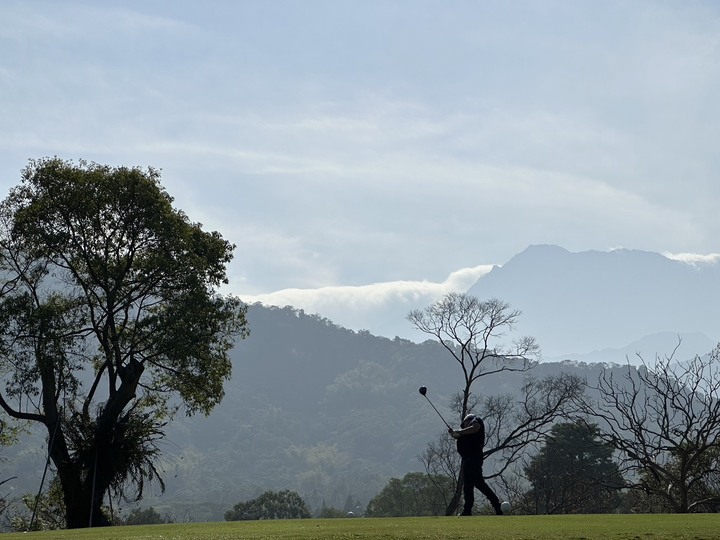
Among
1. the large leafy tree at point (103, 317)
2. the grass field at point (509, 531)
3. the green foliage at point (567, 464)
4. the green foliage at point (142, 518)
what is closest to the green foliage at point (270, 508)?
the green foliage at point (142, 518)

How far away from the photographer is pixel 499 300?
48938mm

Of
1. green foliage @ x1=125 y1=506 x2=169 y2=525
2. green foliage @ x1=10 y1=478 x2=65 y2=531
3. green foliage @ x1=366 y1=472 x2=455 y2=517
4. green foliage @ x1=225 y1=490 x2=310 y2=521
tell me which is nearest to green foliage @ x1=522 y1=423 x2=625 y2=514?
green foliage @ x1=366 y1=472 x2=455 y2=517

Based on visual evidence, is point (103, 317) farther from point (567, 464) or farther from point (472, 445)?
point (567, 464)

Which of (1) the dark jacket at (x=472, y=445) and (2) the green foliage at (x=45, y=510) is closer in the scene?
(1) the dark jacket at (x=472, y=445)

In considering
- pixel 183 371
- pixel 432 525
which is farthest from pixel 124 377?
pixel 432 525

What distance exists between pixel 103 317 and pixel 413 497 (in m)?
78.3

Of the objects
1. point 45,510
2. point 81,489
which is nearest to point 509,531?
point 81,489

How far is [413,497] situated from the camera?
104562 millimetres

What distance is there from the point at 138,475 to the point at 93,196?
11305 millimetres

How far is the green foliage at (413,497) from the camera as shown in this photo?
96.5 meters

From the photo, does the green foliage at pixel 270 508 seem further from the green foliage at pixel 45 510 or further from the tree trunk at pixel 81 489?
the tree trunk at pixel 81 489

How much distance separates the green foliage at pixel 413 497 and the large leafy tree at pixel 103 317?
6529 cm

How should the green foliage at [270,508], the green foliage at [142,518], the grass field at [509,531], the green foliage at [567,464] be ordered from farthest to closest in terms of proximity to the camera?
1. the green foliage at [270,508]
2. the green foliage at [142,518]
3. the green foliage at [567,464]
4. the grass field at [509,531]

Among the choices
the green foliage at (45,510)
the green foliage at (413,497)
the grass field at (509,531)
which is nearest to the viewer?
the grass field at (509,531)
